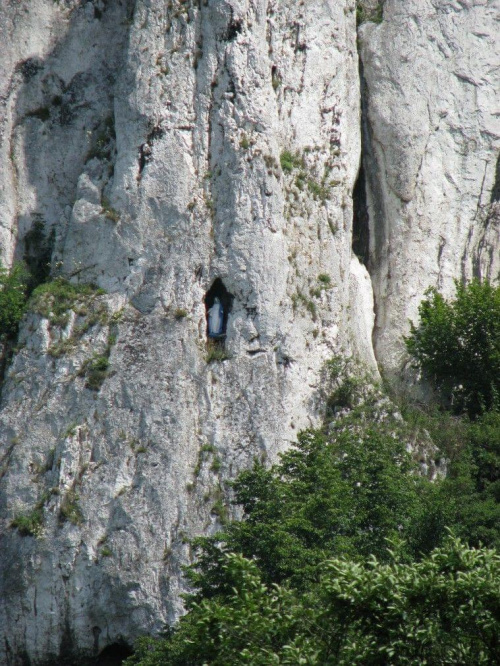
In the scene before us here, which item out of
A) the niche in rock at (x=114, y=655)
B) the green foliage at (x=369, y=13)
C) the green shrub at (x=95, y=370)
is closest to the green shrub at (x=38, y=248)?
the green shrub at (x=95, y=370)

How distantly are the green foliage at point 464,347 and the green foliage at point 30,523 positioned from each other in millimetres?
9350

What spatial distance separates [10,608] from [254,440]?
5.61 m

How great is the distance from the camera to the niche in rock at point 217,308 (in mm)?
24484

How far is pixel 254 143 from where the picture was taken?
2523 cm

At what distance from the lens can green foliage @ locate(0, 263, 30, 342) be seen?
83.2 feet

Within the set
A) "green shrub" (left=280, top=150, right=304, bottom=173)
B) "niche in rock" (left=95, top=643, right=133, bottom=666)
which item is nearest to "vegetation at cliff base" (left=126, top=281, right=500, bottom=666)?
"niche in rock" (left=95, top=643, right=133, bottom=666)

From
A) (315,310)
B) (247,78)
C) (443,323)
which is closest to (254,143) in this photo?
(247,78)

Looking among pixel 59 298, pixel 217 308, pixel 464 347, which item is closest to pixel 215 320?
pixel 217 308

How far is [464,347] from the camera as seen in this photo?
2659cm

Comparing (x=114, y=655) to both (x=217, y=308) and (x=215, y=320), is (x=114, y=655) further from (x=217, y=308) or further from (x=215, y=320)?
(x=217, y=308)

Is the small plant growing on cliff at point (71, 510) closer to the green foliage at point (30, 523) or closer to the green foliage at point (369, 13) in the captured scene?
the green foliage at point (30, 523)

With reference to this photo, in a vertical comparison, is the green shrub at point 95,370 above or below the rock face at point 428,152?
below

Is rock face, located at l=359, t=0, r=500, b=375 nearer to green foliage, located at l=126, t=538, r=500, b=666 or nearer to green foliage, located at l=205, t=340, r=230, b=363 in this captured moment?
green foliage, located at l=205, t=340, r=230, b=363

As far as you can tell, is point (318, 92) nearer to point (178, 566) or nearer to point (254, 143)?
point (254, 143)
